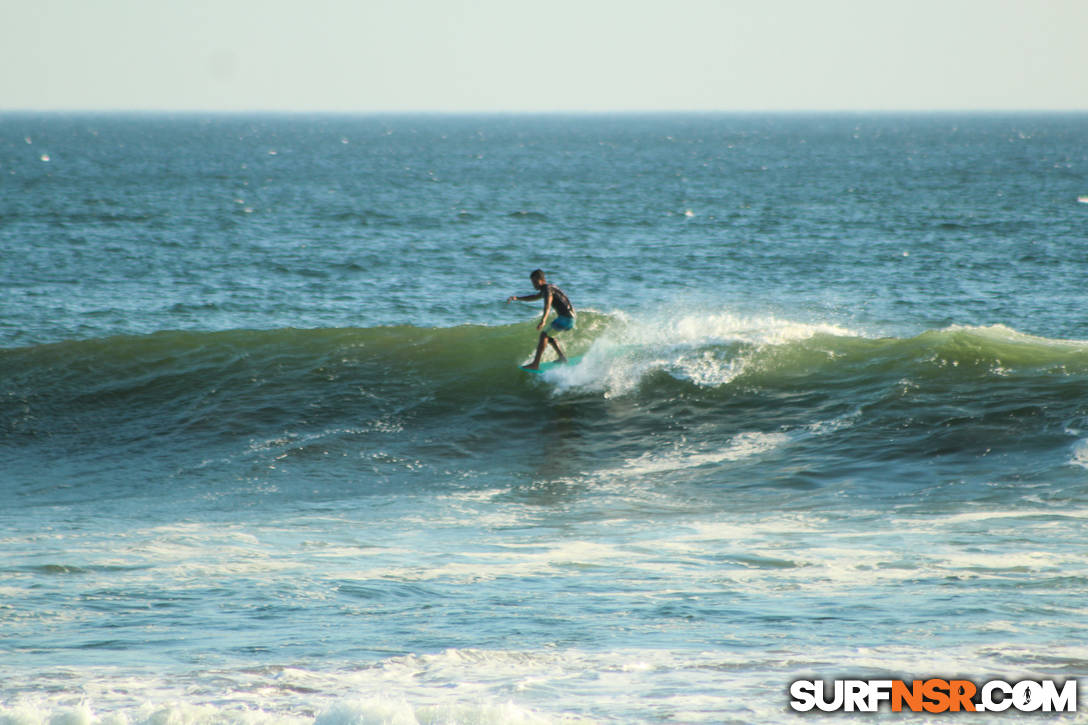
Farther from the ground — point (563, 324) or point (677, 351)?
point (563, 324)

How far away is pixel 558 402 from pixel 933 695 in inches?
431

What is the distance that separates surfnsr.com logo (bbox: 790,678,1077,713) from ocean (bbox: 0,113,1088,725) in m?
0.13

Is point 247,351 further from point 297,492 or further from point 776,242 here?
point 776,242

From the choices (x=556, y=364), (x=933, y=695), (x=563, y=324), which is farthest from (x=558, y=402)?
(x=933, y=695)

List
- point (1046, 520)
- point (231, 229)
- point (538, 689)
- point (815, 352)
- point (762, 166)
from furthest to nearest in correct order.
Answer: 1. point (762, 166)
2. point (231, 229)
3. point (815, 352)
4. point (1046, 520)
5. point (538, 689)

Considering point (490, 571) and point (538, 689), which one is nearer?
point (538, 689)

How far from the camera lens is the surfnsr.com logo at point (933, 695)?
695 centimetres

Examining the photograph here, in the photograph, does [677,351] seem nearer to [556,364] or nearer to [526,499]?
[556,364]

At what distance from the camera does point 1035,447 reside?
14.4m

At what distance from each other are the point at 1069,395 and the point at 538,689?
11635 millimetres

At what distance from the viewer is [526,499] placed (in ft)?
44.7

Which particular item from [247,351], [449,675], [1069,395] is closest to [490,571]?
[449,675]

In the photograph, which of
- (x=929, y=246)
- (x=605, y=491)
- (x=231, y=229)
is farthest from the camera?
(x=231, y=229)

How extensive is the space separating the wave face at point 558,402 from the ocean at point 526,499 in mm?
78
